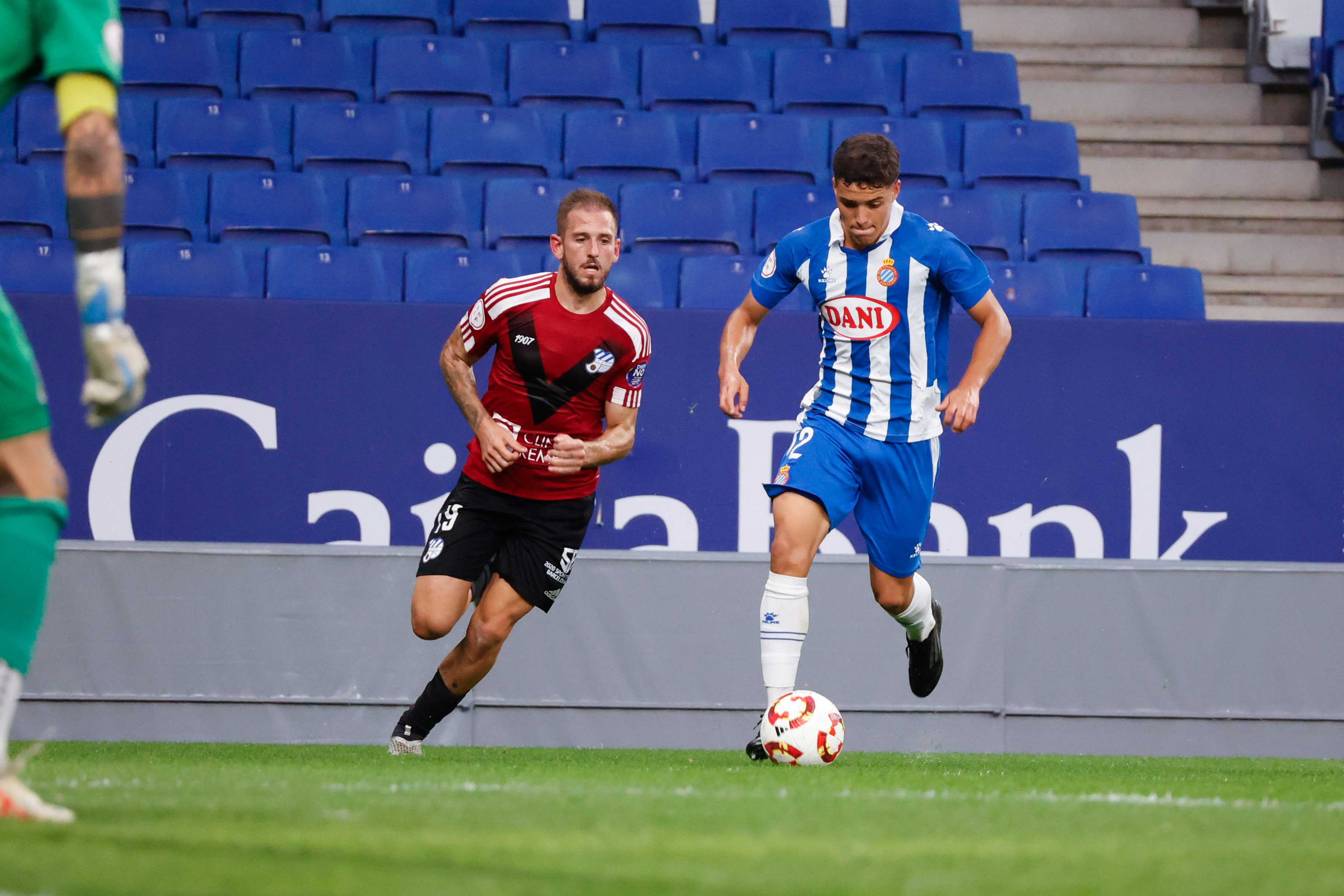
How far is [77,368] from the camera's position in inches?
328

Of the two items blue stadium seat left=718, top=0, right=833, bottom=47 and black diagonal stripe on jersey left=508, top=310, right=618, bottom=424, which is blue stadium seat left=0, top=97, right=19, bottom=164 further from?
black diagonal stripe on jersey left=508, top=310, right=618, bottom=424

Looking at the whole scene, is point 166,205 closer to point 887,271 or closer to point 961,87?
point 961,87

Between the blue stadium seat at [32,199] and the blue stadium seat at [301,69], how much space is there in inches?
69.1

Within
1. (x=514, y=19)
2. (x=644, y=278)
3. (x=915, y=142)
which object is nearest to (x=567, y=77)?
(x=514, y=19)

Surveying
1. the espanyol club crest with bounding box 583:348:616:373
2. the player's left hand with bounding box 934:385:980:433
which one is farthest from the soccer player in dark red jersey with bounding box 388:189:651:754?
the player's left hand with bounding box 934:385:980:433

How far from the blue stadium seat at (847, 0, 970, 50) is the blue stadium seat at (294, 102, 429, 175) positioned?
3947 millimetres

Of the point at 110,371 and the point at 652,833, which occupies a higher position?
the point at 110,371

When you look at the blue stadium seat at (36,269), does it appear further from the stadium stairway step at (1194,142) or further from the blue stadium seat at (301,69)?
the stadium stairway step at (1194,142)

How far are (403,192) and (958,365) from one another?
3.93 m

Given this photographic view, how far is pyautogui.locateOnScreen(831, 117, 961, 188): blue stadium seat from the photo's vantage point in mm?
10773

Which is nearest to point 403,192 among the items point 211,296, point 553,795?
point 211,296

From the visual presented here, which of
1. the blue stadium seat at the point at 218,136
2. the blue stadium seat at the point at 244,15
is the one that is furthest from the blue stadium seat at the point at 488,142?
the blue stadium seat at the point at 244,15

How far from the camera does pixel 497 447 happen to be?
208 inches

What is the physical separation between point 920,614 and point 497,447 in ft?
5.95
